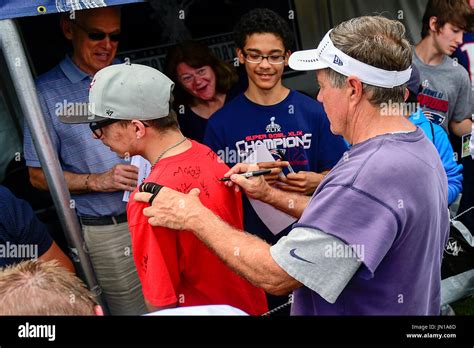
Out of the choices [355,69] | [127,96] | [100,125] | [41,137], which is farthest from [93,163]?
[355,69]

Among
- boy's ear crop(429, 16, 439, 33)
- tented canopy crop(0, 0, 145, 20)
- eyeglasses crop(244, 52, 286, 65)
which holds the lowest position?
eyeglasses crop(244, 52, 286, 65)

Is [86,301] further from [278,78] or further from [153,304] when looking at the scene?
[278,78]

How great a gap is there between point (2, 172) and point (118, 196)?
43.1 inches

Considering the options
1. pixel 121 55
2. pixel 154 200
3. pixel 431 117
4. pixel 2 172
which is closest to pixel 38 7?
pixel 154 200

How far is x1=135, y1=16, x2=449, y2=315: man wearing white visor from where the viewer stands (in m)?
1.43

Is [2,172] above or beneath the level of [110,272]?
above

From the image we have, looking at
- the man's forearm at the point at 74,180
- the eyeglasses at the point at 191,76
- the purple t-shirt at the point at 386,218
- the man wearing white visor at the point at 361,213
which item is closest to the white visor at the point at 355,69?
the man wearing white visor at the point at 361,213

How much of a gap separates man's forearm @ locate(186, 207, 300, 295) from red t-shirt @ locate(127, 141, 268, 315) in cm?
14

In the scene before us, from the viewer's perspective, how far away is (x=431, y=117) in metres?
3.03

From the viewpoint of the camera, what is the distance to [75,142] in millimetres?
2658

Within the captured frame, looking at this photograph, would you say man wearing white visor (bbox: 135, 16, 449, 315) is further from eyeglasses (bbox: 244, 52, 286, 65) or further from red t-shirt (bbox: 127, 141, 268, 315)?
eyeglasses (bbox: 244, 52, 286, 65)

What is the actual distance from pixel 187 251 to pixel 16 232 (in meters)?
0.83

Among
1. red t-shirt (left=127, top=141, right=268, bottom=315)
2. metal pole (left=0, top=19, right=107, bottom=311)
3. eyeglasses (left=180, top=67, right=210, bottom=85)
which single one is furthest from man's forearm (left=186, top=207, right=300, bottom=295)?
eyeglasses (left=180, top=67, right=210, bottom=85)

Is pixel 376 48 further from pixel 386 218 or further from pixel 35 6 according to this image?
pixel 35 6
